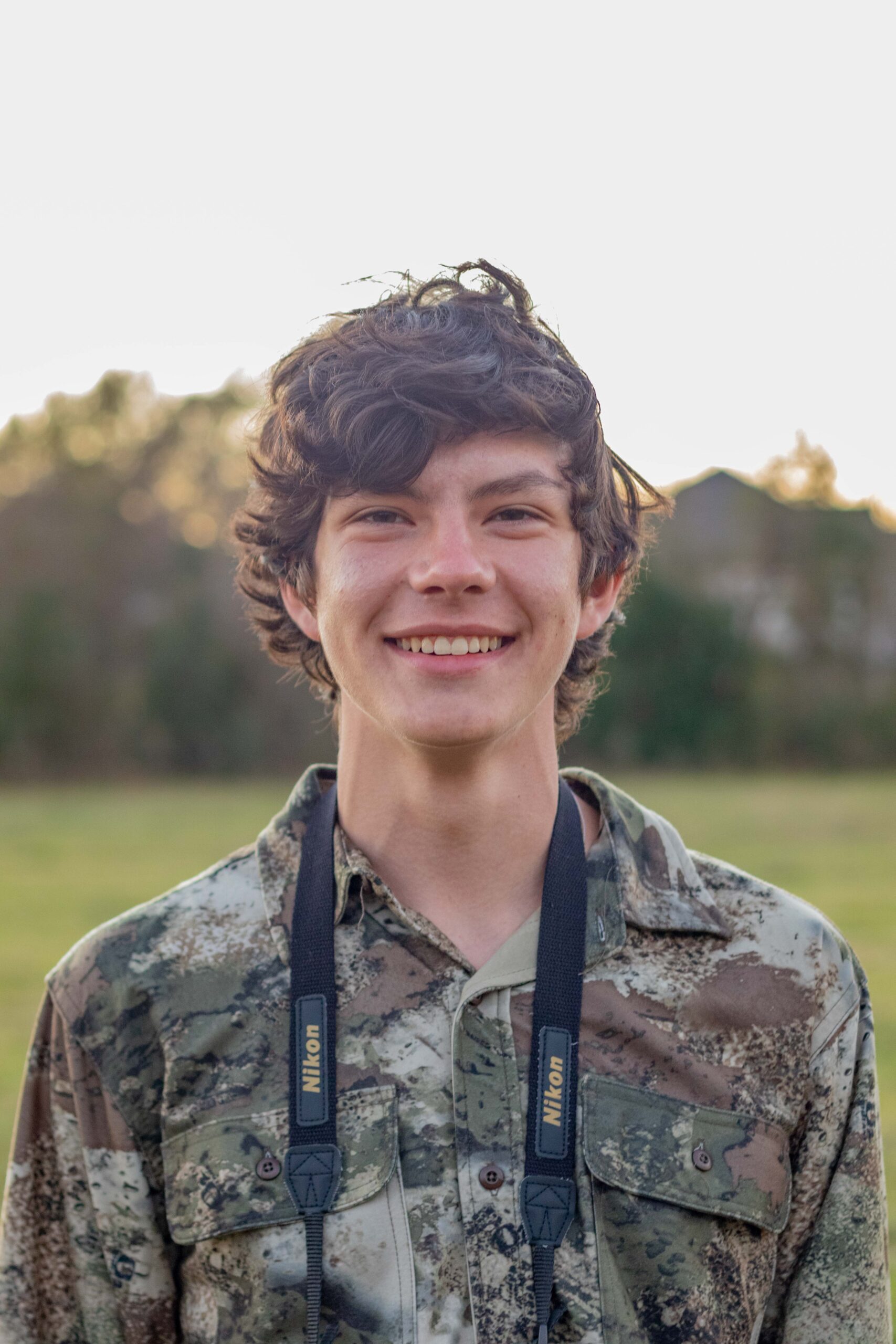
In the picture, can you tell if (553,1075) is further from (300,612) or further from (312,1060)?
(300,612)

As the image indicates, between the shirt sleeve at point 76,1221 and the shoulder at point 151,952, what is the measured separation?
2.4 inches

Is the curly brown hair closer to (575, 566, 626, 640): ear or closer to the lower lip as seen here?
(575, 566, 626, 640): ear

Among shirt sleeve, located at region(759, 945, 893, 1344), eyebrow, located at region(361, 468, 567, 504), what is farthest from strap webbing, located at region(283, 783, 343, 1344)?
shirt sleeve, located at region(759, 945, 893, 1344)

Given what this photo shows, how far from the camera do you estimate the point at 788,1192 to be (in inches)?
101

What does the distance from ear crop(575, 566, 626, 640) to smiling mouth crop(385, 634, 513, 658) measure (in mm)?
412

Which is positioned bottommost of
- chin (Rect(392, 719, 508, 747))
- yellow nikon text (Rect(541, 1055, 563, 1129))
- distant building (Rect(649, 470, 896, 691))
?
yellow nikon text (Rect(541, 1055, 563, 1129))

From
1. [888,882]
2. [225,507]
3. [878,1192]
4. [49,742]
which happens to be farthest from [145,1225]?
[225,507]

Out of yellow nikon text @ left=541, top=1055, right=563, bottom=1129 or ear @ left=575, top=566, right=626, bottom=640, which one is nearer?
yellow nikon text @ left=541, top=1055, right=563, bottom=1129

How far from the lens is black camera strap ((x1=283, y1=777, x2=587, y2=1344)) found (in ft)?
7.71

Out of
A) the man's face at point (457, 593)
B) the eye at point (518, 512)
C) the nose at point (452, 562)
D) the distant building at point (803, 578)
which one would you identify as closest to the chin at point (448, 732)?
the man's face at point (457, 593)

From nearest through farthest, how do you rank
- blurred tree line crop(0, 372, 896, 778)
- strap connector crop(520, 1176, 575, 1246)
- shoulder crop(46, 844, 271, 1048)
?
strap connector crop(520, 1176, 575, 1246)
shoulder crop(46, 844, 271, 1048)
blurred tree line crop(0, 372, 896, 778)

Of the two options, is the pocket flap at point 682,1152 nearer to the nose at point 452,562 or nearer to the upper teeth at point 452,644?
the upper teeth at point 452,644

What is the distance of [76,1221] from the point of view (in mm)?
2625

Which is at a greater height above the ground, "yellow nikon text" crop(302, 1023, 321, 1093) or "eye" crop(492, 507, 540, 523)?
"eye" crop(492, 507, 540, 523)
